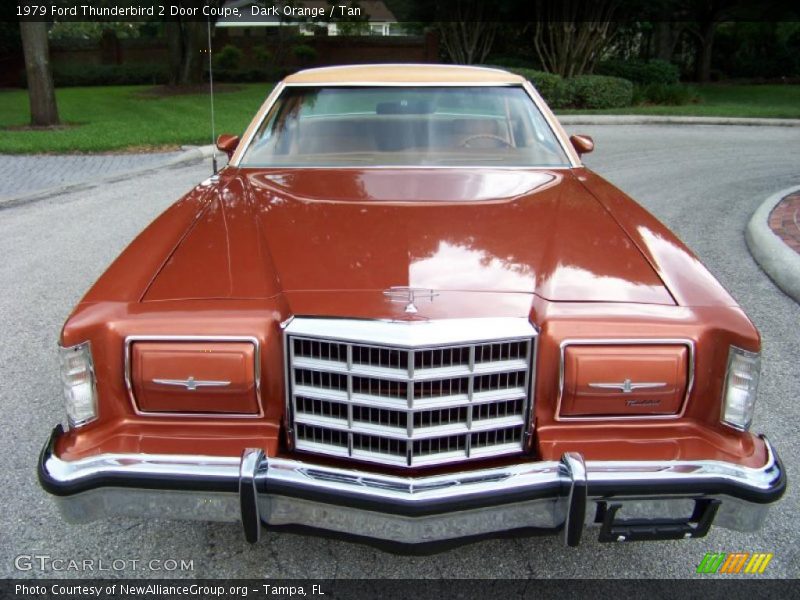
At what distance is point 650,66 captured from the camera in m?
21.6

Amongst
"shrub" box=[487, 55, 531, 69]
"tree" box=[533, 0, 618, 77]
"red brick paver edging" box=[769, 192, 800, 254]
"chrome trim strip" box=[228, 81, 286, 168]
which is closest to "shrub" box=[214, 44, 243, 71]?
"shrub" box=[487, 55, 531, 69]

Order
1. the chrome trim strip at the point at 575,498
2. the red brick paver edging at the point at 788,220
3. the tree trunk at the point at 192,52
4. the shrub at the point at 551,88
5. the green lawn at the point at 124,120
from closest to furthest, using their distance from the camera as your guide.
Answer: the chrome trim strip at the point at 575,498 → the red brick paver edging at the point at 788,220 → the green lawn at the point at 124,120 → the shrub at the point at 551,88 → the tree trunk at the point at 192,52

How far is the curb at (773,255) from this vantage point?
16.5ft

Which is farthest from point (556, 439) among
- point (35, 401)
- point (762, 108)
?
point (762, 108)

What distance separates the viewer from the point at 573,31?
778 inches

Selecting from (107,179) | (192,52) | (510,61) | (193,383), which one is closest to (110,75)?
(192,52)

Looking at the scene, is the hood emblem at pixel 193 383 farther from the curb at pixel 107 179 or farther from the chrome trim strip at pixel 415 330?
the curb at pixel 107 179

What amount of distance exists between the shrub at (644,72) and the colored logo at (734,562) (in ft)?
67.8

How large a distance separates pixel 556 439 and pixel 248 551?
1.16 meters

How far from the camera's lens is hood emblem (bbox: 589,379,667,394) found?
2.08 m

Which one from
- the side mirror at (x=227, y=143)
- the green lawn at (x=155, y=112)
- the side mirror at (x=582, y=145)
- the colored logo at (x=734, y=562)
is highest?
the side mirror at (x=582, y=145)

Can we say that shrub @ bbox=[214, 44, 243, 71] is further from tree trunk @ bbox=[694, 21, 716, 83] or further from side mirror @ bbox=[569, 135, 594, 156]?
side mirror @ bbox=[569, 135, 594, 156]

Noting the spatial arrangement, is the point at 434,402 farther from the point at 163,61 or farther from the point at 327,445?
the point at 163,61

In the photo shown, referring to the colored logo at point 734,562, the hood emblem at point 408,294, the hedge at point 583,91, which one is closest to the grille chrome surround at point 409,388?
the hood emblem at point 408,294
